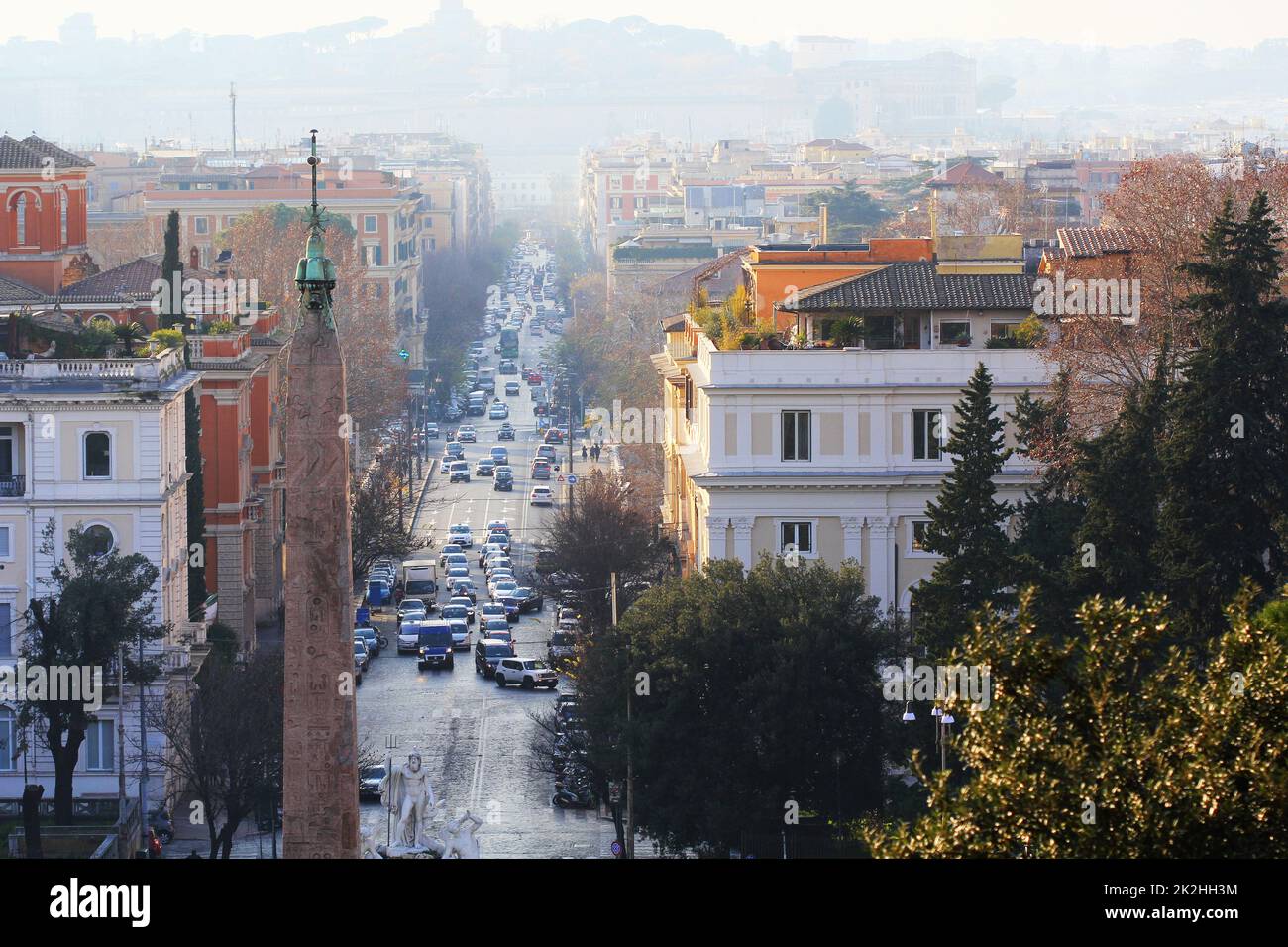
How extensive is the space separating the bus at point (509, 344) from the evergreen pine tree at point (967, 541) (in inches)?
4267

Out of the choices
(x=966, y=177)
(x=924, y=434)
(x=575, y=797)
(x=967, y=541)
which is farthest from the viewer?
(x=966, y=177)

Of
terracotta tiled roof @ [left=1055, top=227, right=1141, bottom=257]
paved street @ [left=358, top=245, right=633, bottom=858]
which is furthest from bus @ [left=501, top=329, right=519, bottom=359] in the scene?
terracotta tiled roof @ [left=1055, top=227, right=1141, bottom=257]

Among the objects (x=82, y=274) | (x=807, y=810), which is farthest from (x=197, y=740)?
(x=82, y=274)

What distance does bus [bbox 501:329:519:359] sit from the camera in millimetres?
148875

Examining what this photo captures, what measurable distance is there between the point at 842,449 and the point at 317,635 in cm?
2308

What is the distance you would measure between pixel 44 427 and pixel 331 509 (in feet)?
70.7

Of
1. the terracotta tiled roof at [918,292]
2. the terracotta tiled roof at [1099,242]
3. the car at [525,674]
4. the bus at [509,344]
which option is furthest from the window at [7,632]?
the bus at [509,344]

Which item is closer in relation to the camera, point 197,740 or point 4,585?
point 197,740

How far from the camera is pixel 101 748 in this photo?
143ft

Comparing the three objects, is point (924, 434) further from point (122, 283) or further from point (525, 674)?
point (122, 283)

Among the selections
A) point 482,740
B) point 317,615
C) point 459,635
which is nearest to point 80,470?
point 482,740
